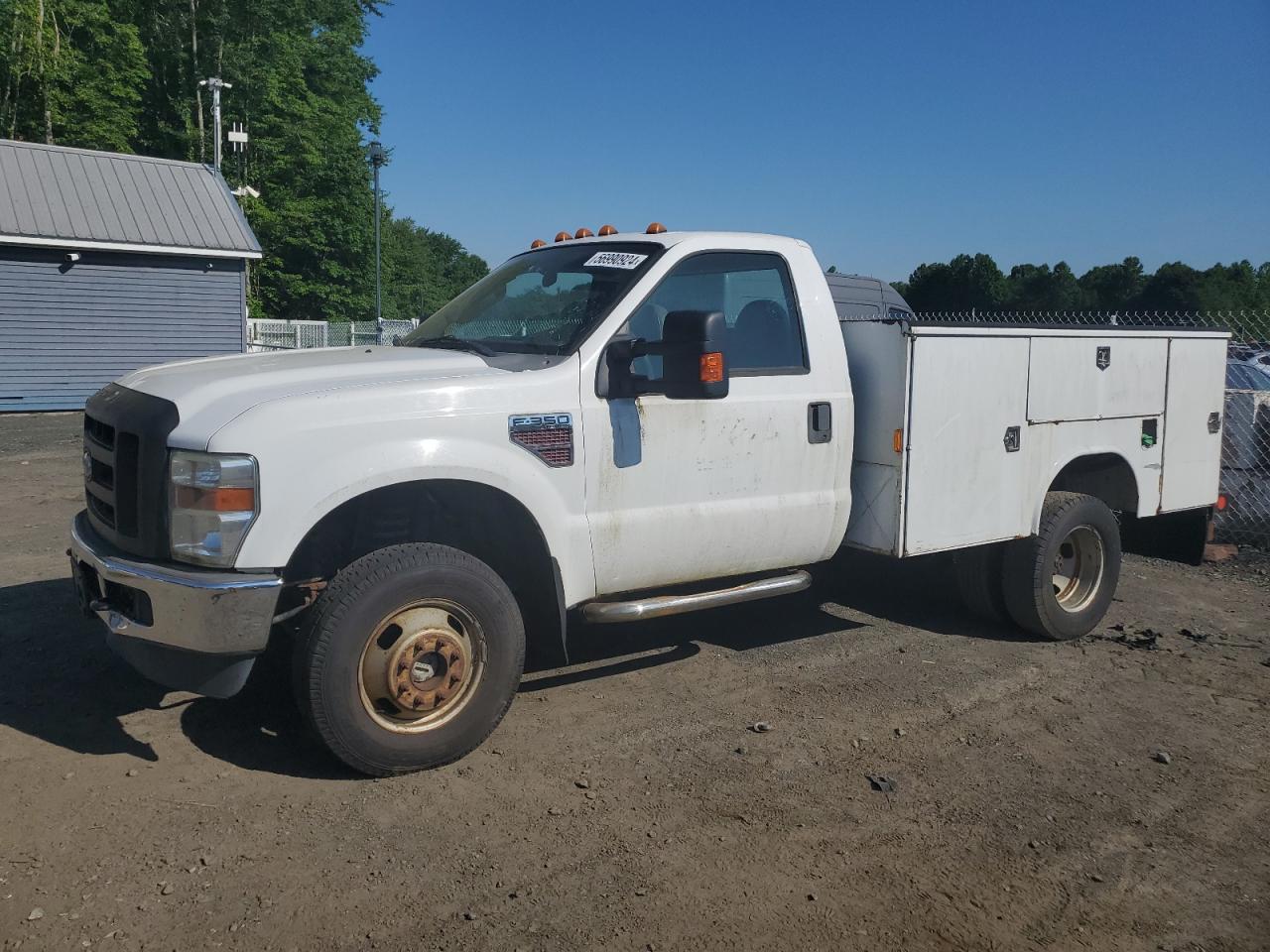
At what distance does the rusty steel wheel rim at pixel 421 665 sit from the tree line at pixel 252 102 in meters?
35.6

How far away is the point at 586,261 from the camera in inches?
199

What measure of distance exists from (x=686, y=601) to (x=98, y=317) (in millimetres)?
18153

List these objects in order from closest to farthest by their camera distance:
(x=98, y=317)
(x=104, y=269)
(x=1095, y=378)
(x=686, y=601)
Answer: (x=686, y=601)
(x=1095, y=378)
(x=104, y=269)
(x=98, y=317)

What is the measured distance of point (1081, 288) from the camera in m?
38.5

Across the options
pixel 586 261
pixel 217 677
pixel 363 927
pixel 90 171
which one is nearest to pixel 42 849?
pixel 217 677

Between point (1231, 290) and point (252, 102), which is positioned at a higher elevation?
point (252, 102)

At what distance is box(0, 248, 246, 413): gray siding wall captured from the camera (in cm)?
1861

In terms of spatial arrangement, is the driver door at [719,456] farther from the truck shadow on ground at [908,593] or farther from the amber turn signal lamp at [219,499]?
the amber turn signal lamp at [219,499]

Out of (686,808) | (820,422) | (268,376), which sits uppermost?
(268,376)

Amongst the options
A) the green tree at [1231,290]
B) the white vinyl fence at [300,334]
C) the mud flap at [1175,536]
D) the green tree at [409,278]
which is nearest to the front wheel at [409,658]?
the mud flap at [1175,536]

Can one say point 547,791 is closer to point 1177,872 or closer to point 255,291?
point 1177,872

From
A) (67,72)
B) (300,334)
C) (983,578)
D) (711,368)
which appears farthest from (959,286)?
(711,368)

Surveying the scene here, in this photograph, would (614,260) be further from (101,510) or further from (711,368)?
(101,510)

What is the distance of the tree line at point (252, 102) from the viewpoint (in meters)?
33.6
